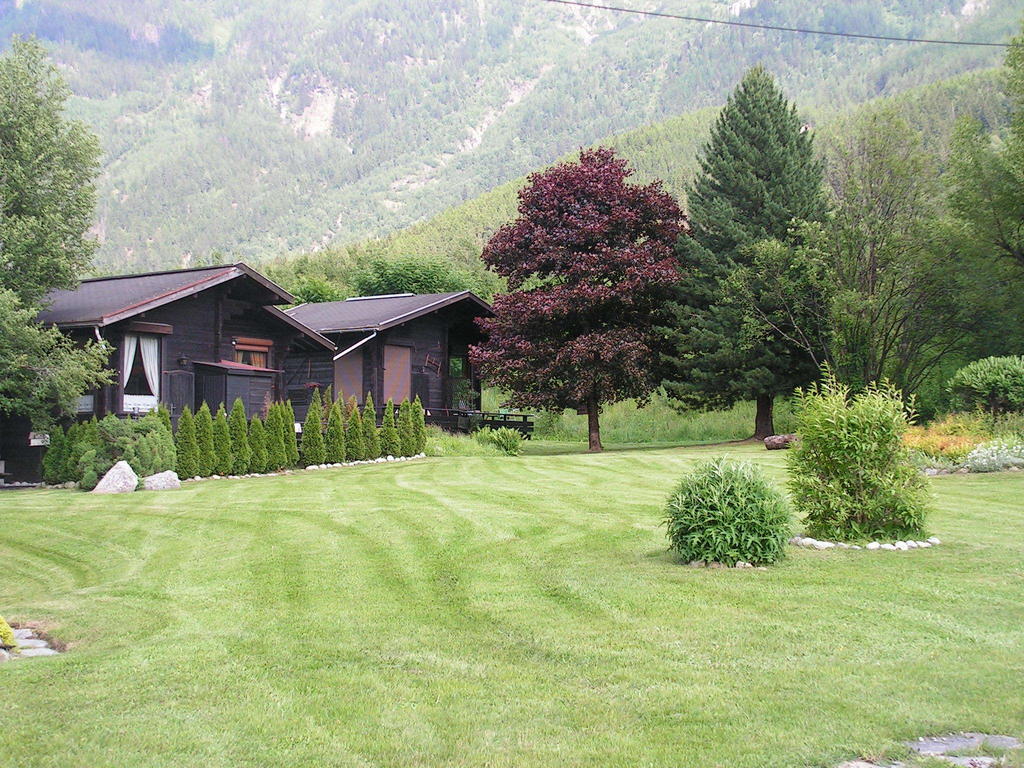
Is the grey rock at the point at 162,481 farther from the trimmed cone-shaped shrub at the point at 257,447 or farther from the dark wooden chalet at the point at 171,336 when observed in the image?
the dark wooden chalet at the point at 171,336

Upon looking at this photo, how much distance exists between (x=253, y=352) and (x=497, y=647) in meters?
19.5

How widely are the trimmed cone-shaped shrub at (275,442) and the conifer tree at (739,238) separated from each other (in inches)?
434

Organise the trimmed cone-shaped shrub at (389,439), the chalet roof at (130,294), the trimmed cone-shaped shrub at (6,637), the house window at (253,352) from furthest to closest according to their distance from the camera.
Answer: the house window at (253,352) < the trimmed cone-shaped shrub at (389,439) < the chalet roof at (130,294) < the trimmed cone-shaped shrub at (6,637)

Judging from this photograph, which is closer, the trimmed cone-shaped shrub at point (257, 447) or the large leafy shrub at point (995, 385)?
the large leafy shrub at point (995, 385)

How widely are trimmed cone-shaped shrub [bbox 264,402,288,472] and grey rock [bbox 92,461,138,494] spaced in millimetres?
3918

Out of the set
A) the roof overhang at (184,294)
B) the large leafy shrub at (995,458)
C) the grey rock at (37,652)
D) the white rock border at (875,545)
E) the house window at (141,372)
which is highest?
the roof overhang at (184,294)

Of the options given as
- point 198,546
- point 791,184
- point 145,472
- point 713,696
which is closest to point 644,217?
Answer: point 791,184

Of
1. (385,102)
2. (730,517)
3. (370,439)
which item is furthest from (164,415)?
(385,102)

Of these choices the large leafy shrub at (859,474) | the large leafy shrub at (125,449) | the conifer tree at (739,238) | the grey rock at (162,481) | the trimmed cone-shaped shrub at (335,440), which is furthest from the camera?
the conifer tree at (739,238)

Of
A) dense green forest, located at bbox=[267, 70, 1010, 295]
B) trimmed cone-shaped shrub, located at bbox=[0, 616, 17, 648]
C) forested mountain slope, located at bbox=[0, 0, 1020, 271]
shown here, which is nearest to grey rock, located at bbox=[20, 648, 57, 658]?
trimmed cone-shaped shrub, located at bbox=[0, 616, 17, 648]

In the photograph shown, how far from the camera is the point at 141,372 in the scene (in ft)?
67.3

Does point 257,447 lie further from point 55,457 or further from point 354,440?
point 55,457

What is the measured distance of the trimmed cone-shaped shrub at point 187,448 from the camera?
1792 centimetres

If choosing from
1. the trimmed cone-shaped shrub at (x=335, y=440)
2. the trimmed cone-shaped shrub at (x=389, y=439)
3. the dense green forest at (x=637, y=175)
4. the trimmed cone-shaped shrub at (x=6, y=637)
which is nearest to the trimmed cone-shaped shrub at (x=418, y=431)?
the trimmed cone-shaped shrub at (x=389, y=439)
